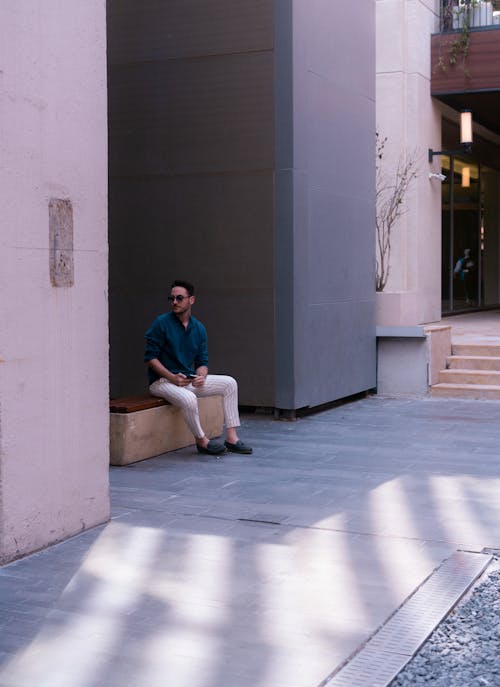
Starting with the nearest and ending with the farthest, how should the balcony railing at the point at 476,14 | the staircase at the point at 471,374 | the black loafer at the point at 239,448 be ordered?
1. the black loafer at the point at 239,448
2. the staircase at the point at 471,374
3. the balcony railing at the point at 476,14

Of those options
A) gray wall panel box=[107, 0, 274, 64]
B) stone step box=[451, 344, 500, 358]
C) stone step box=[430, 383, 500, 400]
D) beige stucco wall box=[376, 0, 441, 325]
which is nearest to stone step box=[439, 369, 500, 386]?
stone step box=[430, 383, 500, 400]

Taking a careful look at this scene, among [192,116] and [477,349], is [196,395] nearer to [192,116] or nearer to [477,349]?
[192,116]

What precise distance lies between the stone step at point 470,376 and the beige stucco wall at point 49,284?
7.51 metres

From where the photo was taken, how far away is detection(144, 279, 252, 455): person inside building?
8.60 meters

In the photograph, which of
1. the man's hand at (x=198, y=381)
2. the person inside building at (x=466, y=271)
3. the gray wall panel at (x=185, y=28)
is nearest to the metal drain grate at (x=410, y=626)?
the man's hand at (x=198, y=381)

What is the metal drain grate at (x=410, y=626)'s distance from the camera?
3.92m

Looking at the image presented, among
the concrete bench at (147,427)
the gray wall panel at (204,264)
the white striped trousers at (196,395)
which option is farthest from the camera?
the gray wall panel at (204,264)

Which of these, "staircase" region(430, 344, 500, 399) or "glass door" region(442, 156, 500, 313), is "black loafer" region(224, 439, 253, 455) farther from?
"glass door" region(442, 156, 500, 313)

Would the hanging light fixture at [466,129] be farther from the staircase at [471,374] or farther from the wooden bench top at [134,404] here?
the wooden bench top at [134,404]

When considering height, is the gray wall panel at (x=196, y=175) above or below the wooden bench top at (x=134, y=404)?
above

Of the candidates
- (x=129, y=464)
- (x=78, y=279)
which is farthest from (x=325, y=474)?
(x=78, y=279)

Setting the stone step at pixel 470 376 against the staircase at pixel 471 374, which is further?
the stone step at pixel 470 376

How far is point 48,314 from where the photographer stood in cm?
563

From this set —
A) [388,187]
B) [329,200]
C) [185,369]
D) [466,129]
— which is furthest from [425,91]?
[185,369]
